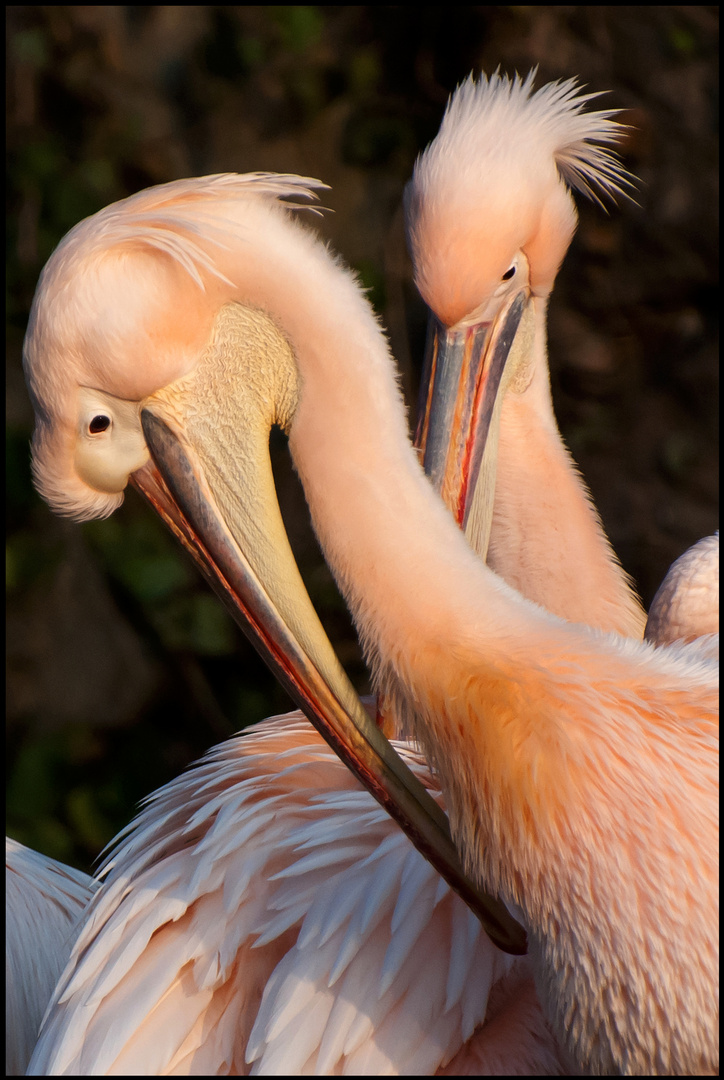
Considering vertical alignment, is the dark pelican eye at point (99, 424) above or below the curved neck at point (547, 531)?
above

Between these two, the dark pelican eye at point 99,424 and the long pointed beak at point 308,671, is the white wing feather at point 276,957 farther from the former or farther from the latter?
the dark pelican eye at point 99,424

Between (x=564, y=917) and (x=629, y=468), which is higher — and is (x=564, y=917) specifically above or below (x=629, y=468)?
below

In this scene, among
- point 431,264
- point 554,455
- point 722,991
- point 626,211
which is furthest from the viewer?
point 626,211

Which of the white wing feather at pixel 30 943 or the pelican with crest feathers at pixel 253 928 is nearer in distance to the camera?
the pelican with crest feathers at pixel 253 928

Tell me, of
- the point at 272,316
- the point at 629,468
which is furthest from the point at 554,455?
the point at 629,468

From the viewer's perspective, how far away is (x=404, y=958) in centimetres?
86

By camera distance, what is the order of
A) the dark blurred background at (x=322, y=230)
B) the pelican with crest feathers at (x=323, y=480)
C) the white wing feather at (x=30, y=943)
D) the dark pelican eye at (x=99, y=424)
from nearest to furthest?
the pelican with crest feathers at (x=323, y=480) < the dark pelican eye at (x=99, y=424) < the white wing feather at (x=30, y=943) < the dark blurred background at (x=322, y=230)

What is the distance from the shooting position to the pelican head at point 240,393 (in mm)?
802

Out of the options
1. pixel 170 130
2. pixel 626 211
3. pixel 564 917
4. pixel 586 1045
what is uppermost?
pixel 170 130

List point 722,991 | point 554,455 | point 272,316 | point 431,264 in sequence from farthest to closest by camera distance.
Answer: point 554,455 → point 431,264 → point 272,316 → point 722,991

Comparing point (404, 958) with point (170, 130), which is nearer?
point (404, 958)

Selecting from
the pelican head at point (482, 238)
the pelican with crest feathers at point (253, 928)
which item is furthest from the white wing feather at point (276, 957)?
the pelican head at point (482, 238)

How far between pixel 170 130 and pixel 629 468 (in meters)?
1.25

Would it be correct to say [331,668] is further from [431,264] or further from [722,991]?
[431,264]
